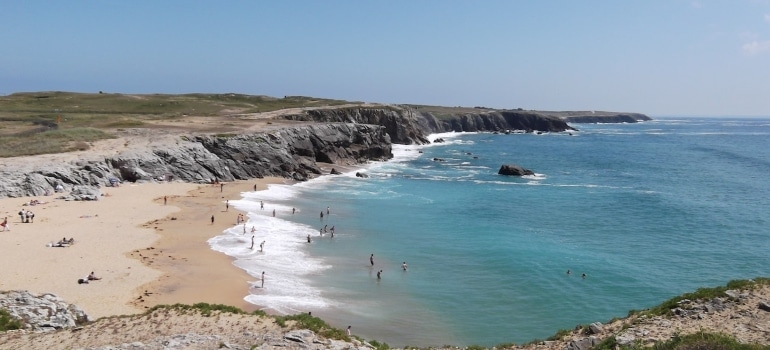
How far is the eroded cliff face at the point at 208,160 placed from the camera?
43.9m

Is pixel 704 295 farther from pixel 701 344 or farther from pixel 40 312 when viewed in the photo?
pixel 40 312

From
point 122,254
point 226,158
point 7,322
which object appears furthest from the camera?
point 226,158

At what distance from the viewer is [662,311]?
15.6 metres

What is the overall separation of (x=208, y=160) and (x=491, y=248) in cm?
3574

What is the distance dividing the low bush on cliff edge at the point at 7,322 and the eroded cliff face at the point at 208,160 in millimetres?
29913

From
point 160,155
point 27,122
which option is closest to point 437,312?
point 160,155

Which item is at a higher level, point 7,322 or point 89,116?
point 89,116

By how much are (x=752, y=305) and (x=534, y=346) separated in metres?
6.23

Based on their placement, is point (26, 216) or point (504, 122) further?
point (504, 122)

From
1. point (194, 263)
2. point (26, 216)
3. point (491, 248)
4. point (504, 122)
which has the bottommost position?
point (491, 248)

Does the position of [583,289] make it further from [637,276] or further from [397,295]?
[397,295]

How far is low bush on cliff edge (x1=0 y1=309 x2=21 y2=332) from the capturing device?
51.0 ft

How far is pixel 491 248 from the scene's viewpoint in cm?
3547

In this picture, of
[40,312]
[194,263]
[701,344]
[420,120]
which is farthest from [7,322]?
[420,120]
